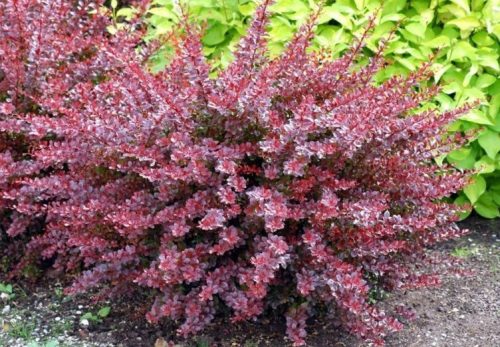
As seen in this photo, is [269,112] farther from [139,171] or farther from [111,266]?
[111,266]

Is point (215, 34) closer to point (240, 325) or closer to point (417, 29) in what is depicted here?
point (417, 29)

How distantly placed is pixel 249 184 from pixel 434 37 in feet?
5.02

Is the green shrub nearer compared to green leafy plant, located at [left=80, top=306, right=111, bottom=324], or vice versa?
green leafy plant, located at [left=80, top=306, right=111, bottom=324]

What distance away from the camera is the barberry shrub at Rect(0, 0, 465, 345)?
9.52 ft

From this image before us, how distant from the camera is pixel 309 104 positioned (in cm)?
292

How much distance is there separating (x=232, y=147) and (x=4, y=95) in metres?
1.37

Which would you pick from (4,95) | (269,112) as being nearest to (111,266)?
(269,112)

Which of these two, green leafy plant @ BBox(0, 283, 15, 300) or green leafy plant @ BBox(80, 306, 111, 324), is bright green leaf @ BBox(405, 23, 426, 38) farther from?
green leafy plant @ BBox(0, 283, 15, 300)

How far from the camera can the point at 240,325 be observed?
3.33 m

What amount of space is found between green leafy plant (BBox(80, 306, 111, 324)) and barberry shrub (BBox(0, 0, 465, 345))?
0.17 metres

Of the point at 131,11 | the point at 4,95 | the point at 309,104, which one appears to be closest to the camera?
the point at 309,104

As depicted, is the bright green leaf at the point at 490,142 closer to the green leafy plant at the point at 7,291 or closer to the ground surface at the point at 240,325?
the ground surface at the point at 240,325

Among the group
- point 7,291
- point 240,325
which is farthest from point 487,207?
point 7,291

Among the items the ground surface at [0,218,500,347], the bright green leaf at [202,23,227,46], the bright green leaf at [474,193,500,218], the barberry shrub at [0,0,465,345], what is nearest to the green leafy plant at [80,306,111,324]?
the ground surface at [0,218,500,347]
